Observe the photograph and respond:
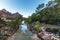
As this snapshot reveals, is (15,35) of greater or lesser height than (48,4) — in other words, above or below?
below

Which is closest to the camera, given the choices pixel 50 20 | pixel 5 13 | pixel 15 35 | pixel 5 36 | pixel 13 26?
pixel 5 36

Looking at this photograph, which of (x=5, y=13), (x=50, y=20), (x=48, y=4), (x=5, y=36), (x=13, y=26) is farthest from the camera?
(x=48, y=4)

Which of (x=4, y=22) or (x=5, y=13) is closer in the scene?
(x=4, y=22)

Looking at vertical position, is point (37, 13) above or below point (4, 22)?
above

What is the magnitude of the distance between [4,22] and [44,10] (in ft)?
18.7

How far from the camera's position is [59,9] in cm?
1362

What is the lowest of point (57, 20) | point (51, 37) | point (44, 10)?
point (51, 37)

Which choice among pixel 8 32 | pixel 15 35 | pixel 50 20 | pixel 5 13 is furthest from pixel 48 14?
pixel 8 32

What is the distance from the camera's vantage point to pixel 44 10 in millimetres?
13859

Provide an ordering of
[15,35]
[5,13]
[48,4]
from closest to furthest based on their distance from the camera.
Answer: [15,35] → [5,13] → [48,4]

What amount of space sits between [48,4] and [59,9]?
3.46 feet

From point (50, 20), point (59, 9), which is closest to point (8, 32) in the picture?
point (50, 20)

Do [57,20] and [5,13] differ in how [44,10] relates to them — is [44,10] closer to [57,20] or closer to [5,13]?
[57,20]

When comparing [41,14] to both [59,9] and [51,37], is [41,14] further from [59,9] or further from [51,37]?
[51,37]
